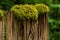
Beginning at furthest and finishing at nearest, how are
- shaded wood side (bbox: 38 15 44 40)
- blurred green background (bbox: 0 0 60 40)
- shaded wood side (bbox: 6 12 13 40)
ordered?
blurred green background (bbox: 0 0 60 40), shaded wood side (bbox: 38 15 44 40), shaded wood side (bbox: 6 12 13 40)

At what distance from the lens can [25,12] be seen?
2.10 metres

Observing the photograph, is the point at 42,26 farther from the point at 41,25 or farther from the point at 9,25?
the point at 9,25

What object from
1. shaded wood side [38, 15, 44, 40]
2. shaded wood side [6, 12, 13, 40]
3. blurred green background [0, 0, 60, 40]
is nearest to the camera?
shaded wood side [6, 12, 13, 40]

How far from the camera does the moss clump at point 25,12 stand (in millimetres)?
2088

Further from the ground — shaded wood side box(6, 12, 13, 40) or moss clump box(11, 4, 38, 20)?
moss clump box(11, 4, 38, 20)

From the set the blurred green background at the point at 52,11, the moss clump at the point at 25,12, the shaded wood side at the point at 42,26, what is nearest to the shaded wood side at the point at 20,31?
the moss clump at the point at 25,12

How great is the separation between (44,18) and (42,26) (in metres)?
0.08

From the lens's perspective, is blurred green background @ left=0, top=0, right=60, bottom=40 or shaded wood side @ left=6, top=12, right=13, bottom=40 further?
blurred green background @ left=0, top=0, right=60, bottom=40

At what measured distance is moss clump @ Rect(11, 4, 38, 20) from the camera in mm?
2088

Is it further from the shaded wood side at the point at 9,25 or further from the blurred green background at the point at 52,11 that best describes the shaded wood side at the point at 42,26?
the blurred green background at the point at 52,11

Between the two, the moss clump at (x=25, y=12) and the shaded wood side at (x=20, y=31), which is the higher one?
the moss clump at (x=25, y=12)

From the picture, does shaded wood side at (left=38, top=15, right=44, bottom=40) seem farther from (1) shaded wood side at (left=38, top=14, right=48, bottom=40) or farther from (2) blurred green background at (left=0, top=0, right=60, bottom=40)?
(2) blurred green background at (left=0, top=0, right=60, bottom=40)

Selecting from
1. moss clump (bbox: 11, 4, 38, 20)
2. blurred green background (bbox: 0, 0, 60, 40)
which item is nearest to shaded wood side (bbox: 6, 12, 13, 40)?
moss clump (bbox: 11, 4, 38, 20)

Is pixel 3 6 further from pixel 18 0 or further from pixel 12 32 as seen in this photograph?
pixel 12 32
